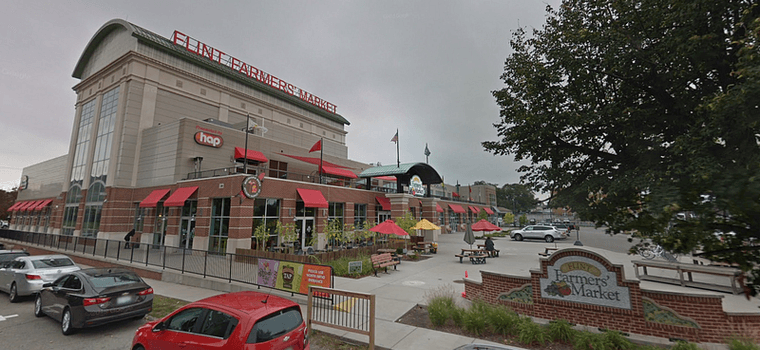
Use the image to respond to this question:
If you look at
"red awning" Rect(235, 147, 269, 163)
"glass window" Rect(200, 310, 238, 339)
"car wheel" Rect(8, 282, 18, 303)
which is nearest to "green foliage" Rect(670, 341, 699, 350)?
"glass window" Rect(200, 310, 238, 339)

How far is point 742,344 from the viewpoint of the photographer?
18.3ft

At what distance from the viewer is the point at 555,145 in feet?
26.9

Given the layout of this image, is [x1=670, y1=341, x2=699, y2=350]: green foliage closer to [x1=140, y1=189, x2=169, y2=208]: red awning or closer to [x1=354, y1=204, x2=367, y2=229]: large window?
[x1=354, y1=204, x2=367, y2=229]: large window

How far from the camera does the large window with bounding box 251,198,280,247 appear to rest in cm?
2084

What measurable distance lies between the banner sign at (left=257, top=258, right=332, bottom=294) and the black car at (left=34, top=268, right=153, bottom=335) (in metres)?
3.35

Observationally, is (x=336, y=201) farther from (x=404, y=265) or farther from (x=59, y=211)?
(x=59, y=211)

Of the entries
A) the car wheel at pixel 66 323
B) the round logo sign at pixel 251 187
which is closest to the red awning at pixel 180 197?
the round logo sign at pixel 251 187

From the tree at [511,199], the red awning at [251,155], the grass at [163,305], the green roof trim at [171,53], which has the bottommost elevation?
the grass at [163,305]

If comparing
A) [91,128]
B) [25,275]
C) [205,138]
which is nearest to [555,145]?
[25,275]

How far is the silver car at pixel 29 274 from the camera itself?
10820mm

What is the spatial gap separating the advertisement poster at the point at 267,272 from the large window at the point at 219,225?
35.6 feet

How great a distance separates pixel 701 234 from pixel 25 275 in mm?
17923

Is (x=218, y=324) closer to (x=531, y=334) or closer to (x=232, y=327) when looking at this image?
(x=232, y=327)

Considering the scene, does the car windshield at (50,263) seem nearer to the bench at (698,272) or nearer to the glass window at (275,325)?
the glass window at (275,325)
